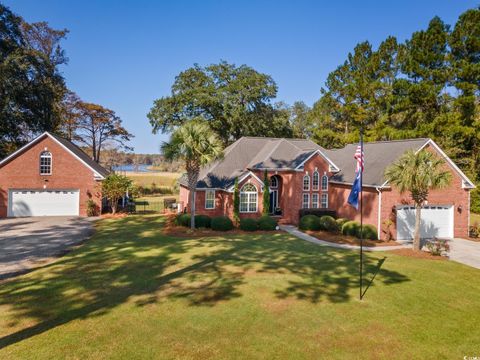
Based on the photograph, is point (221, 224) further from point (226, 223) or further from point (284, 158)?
point (284, 158)

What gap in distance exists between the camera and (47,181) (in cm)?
3022

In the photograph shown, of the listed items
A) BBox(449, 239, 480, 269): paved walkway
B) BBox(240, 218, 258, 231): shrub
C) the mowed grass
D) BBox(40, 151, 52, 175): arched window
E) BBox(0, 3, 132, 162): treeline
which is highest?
Result: BBox(0, 3, 132, 162): treeline

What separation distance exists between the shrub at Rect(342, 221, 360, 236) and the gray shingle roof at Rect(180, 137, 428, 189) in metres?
3.35

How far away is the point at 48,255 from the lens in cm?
1669

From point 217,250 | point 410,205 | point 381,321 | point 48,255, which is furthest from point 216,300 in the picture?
point 410,205

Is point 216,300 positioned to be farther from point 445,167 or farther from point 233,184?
point 445,167

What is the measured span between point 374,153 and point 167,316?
79.9 feet

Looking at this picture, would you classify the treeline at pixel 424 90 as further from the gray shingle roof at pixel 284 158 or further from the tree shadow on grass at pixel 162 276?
the tree shadow on grass at pixel 162 276

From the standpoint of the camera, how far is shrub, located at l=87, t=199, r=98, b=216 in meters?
30.4

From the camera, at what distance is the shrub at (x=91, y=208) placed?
30402 millimetres

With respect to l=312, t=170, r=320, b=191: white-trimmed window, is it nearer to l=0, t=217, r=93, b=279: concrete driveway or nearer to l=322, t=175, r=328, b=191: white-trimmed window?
l=322, t=175, r=328, b=191: white-trimmed window

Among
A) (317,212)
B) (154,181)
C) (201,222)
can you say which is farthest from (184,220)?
(154,181)

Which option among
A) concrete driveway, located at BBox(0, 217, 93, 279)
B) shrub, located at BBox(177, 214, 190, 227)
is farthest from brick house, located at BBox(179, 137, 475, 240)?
concrete driveway, located at BBox(0, 217, 93, 279)

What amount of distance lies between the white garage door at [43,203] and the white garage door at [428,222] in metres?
27.6
